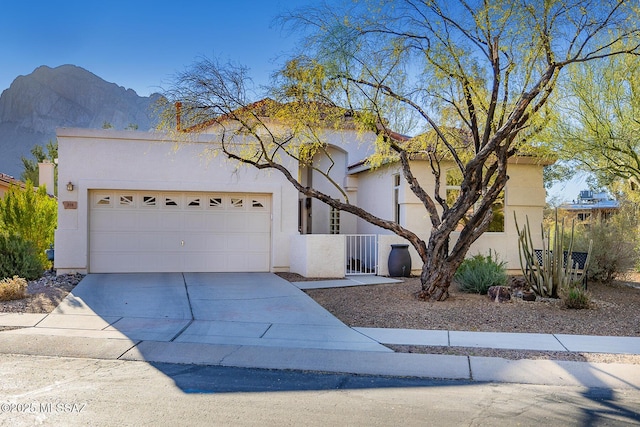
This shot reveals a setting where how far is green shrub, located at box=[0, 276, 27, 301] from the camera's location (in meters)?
10.0

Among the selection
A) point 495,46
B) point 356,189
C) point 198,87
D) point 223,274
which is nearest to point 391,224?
point 495,46

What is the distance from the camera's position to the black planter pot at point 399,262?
563 inches

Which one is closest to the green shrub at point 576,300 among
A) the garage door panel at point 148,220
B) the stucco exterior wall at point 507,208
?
the stucco exterior wall at point 507,208

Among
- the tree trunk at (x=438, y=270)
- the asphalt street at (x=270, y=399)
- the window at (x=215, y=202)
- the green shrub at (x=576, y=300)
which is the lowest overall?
the asphalt street at (x=270, y=399)

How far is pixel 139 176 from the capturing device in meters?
14.3

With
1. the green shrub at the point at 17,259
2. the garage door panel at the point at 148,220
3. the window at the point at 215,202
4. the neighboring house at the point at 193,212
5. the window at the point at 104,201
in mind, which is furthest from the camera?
the window at the point at 215,202

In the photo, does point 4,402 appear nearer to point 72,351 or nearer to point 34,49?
point 72,351

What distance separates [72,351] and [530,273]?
28.0 ft

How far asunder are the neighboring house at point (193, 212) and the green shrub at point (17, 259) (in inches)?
30.8

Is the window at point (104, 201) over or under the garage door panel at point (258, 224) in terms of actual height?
over

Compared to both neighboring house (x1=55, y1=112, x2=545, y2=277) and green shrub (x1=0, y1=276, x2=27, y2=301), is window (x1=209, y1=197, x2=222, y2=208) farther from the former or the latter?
green shrub (x1=0, y1=276, x2=27, y2=301)

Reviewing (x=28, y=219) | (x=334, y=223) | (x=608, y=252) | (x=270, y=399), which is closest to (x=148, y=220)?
(x=28, y=219)

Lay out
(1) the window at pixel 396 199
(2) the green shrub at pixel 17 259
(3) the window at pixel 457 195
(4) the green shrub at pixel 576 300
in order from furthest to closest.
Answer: (1) the window at pixel 396 199 → (3) the window at pixel 457 195 → (2) the green shrub at pixel 17 259 → (4) the green shrub at pixel 576 300

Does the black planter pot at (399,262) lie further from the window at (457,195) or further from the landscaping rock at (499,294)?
the landscaping rock at (499,294)
